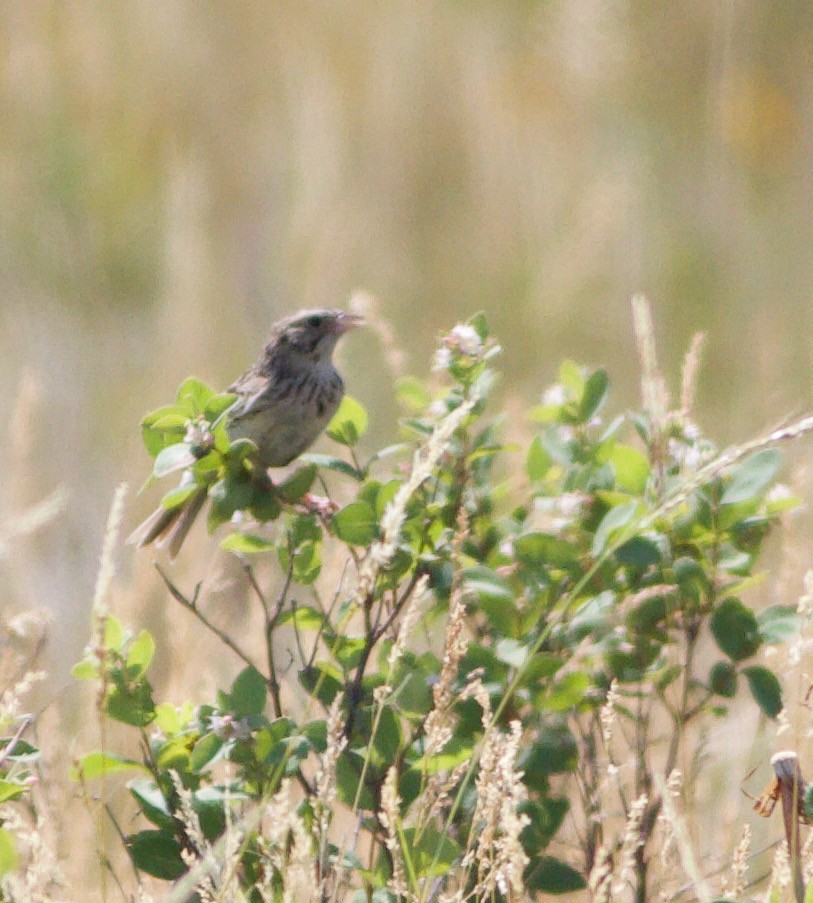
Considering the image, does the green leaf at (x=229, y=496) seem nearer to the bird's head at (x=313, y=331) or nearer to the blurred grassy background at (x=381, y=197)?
the bird's head at (x=313, y=331)

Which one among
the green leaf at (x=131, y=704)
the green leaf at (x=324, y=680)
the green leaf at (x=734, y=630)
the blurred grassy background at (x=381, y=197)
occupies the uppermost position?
the blurred grassy background at (x=381, y=197)

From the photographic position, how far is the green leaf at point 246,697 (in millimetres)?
2117

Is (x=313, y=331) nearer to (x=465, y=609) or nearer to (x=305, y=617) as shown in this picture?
(x=305, y=617)

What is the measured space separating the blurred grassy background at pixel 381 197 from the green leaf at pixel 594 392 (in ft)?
7.54

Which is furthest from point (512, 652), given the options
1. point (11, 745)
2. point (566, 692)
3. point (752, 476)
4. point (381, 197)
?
point (381, 197)

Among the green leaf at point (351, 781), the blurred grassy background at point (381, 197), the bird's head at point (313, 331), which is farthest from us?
the blurred grassy background at point (381, 197)

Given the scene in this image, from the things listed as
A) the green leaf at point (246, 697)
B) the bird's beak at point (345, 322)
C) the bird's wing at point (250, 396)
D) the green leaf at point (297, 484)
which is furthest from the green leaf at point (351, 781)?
the bird's beak at point (345, 322)

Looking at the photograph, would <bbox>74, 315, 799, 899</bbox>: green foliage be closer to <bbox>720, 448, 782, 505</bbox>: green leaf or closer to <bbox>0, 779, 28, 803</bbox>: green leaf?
<bbox>720, 448, 782, 505</bbox>: green leaf

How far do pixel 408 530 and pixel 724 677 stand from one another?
49 centimetres

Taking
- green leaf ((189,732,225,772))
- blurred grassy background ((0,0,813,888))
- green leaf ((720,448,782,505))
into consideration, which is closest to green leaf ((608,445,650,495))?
green leaf ((720,448,782,505))

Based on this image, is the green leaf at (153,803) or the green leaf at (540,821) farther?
the green leaf at (540,821)

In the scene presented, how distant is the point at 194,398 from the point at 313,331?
104cm

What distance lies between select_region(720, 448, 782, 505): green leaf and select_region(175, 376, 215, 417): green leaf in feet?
2.32

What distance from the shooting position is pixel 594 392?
2326mm
